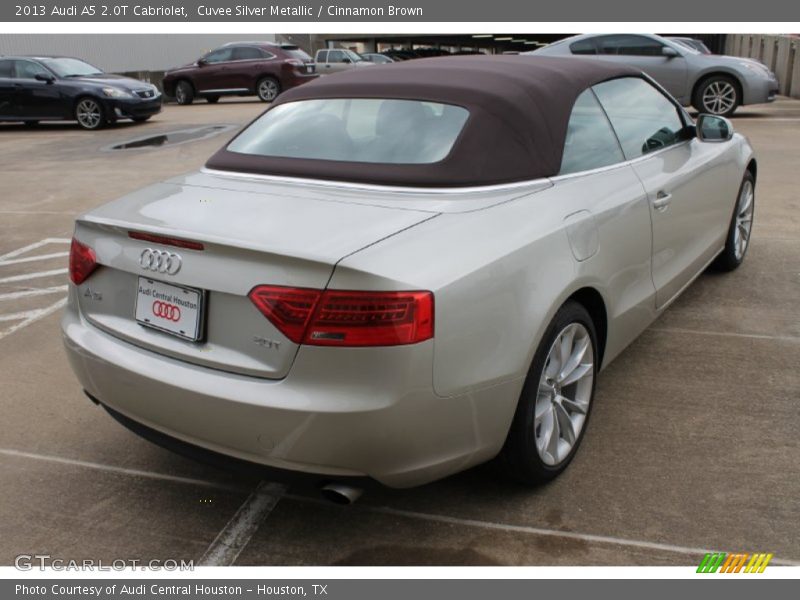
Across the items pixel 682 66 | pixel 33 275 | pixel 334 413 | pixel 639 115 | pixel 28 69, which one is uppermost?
pixel 682 66

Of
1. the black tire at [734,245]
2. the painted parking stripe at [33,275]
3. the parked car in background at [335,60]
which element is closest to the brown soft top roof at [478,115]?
the black tire at [734,245]

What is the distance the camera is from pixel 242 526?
3.02 metres

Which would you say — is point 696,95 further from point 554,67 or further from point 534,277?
point 534,277

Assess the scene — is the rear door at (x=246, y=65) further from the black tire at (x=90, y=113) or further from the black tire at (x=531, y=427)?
the black tire at (x=531, y=427)

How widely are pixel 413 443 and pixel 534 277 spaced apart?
2.41 ft

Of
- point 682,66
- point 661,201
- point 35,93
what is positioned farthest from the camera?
point 35,93

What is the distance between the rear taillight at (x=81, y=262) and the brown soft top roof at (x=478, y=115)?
0.77 m

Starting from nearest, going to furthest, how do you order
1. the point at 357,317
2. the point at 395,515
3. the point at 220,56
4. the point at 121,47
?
the point at 357,317 < the point at 395,515 < the point at 220,56 < the point at 121,47

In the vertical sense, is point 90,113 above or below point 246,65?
below

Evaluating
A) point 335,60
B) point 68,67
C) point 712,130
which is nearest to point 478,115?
point 712,130

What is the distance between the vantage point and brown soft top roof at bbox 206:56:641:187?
126 inches

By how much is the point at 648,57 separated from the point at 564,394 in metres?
12.3

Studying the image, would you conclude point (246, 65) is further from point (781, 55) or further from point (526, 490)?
point (526, 490)

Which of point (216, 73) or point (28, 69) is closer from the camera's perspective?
point (28, 69)
